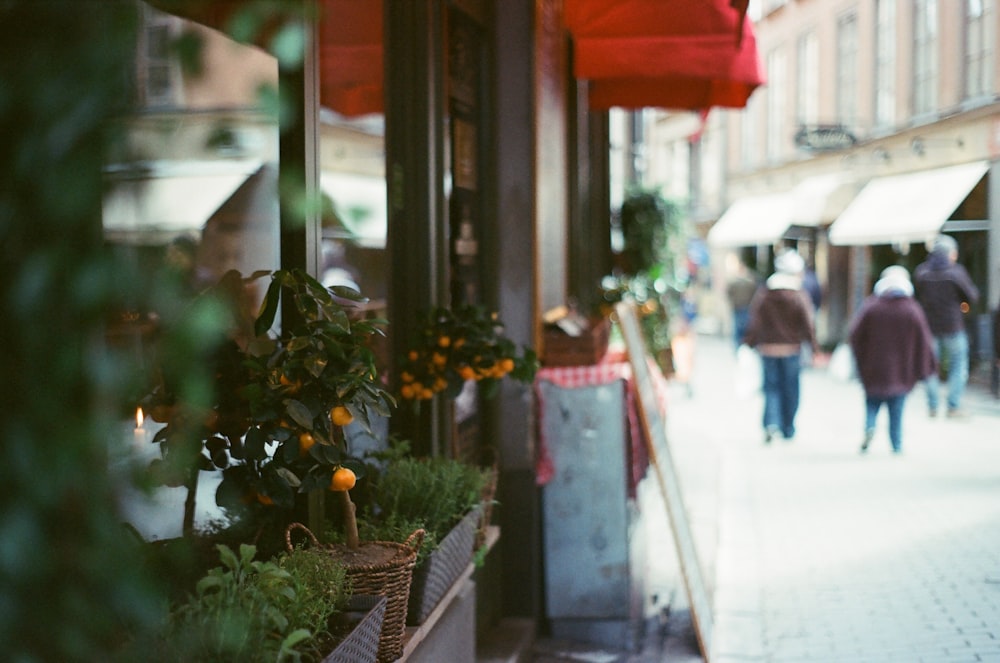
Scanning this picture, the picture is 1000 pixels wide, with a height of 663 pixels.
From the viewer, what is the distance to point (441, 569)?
3.35m

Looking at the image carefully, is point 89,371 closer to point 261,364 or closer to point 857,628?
point 261,364

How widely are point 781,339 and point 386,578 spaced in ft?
31.3

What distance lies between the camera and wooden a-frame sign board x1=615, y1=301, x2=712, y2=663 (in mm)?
5027

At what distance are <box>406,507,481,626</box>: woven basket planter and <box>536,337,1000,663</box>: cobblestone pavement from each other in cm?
189


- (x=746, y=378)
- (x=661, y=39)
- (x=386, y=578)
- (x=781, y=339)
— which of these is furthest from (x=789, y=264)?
(x=386, y=578)

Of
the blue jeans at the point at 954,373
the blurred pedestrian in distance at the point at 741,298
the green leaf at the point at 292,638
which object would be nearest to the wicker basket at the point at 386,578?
the green leaf at the point at 292,638

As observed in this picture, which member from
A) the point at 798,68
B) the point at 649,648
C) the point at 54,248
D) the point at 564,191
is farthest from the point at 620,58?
the point at 798,68

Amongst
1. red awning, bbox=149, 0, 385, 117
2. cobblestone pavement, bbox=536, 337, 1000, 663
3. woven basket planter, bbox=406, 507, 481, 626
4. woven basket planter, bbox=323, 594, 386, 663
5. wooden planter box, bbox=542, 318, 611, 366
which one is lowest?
cobblestone pavement, bbox=536, 337, 1000, 663

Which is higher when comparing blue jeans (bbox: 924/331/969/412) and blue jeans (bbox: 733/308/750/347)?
blue jeans (bbox: 733/308/750/347)

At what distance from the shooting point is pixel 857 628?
18.6 feet

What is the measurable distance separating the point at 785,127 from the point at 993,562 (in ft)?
76.1

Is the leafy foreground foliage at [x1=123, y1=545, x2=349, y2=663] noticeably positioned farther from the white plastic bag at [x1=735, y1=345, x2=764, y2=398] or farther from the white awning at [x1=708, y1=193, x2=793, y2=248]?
the white awning at [x1=708, y1=193, x2=793, y2=248]

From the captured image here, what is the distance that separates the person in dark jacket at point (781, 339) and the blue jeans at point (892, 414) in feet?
2.75

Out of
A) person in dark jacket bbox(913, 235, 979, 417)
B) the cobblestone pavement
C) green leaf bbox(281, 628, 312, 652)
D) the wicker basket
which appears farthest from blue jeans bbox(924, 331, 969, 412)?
green leaf bbox(281, 628, 312, 652)
